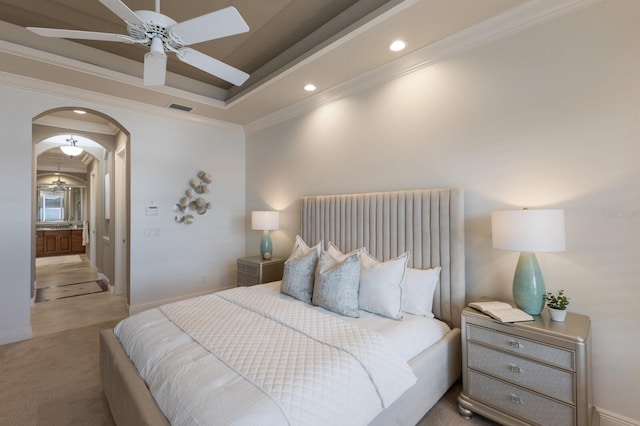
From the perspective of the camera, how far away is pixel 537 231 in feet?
5.68

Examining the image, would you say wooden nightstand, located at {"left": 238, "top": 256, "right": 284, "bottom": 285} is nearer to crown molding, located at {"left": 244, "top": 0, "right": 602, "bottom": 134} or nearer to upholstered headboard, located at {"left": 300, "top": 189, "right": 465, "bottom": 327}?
upholstered headboard, located at {"left": 300, "top": 189, "right": 465, "bottom": 327}

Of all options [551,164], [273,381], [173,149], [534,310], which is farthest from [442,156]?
[173,149]

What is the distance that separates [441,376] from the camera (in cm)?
205

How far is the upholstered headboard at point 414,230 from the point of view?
7.64 ft

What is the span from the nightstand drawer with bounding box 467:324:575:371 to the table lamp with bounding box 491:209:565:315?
0.79 feet

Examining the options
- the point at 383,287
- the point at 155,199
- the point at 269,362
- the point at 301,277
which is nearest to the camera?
the point at 269,362

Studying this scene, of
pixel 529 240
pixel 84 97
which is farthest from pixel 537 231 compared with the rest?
pixel 84 97

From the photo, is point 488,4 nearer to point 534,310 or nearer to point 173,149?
point 534,310

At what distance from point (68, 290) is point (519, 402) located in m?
6.71

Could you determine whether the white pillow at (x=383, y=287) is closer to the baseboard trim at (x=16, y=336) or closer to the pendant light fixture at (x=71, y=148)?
the baseboard trim at (x=16, y=336)

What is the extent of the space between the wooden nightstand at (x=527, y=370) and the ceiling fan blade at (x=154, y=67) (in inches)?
107

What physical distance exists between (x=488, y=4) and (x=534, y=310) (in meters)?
2.10

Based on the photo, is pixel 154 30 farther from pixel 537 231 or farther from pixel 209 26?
pixel 537 231

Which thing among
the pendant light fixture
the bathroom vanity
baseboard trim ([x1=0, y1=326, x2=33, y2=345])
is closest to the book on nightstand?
baseboard trim ([x1=0, y1=326, x2=33, y2=345])
